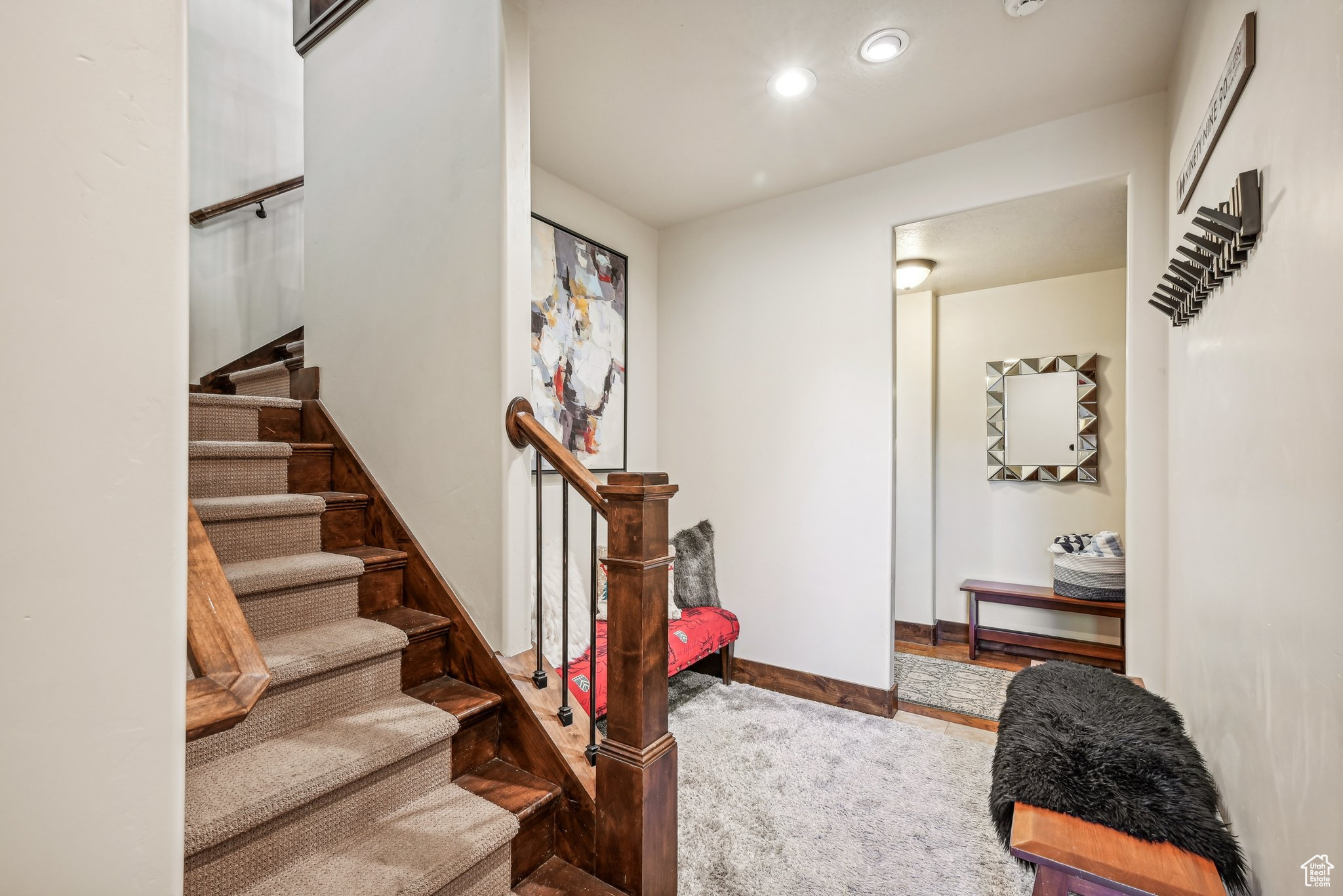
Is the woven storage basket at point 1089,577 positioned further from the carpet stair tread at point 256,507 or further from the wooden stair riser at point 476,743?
the carpet stair tread at point 256,507

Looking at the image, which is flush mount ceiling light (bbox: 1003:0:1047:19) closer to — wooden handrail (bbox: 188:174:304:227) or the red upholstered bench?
the red upholstered bench

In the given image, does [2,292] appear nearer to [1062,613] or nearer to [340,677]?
[340,677]

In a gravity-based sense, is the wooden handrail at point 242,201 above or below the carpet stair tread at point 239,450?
above

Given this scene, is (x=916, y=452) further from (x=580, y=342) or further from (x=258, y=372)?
(x=258, y=372)

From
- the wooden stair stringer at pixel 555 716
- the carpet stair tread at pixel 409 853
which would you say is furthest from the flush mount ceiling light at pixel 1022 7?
the carpet stair tread at pixel 409 853

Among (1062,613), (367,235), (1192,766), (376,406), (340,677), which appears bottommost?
(1062,613)

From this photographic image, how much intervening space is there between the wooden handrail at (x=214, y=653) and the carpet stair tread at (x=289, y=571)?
79 cm

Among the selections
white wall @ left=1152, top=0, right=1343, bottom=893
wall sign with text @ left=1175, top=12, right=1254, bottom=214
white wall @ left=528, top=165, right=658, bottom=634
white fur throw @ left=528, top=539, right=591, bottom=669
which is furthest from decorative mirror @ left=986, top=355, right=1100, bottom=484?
white fur throw @ left=528, top=539, right=591, bottom=669

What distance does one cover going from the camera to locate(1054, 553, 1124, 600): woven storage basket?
11.5 feet

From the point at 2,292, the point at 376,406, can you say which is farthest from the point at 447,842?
the point at 376,406

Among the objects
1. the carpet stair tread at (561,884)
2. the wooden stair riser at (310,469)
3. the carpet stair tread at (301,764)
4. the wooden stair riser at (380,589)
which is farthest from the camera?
the wooden stair riser at (310,469)

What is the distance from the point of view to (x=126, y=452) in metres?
0.68

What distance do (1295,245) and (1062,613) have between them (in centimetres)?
358

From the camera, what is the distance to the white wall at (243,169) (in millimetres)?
2848
